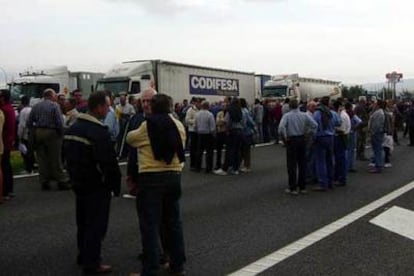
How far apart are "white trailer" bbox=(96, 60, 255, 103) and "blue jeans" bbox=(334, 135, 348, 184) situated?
1406 cm

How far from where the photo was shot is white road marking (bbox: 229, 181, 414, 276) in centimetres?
633

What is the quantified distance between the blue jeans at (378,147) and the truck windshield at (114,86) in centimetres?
1433

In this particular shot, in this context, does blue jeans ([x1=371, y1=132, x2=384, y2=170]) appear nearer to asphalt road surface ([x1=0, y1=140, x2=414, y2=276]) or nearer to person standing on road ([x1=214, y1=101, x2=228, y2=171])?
asphalt road surface ([x1=0, y1=140, x2=414, y2=276])

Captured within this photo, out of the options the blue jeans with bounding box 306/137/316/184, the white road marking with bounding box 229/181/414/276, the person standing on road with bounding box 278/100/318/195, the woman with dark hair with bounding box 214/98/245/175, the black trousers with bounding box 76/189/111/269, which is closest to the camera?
the black trousers with bounding box 76/189/111/269

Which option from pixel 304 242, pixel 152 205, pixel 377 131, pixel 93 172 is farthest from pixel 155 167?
pixel 377 131

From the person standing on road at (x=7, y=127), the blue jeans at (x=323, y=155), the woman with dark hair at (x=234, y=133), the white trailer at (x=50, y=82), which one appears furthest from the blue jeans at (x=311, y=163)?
the white trailer at (x=50, y=82)

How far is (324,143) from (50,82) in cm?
1991

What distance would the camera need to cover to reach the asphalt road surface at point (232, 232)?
6453mm

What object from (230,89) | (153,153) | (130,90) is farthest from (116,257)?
(230,89)

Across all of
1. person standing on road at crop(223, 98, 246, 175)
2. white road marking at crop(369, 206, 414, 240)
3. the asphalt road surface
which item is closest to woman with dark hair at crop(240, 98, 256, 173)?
person standing on road at crop(223, 98, 246, 175)

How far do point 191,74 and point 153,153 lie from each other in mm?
25772

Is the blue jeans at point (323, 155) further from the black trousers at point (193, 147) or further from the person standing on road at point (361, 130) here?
the person standing on road at point (361, 130)

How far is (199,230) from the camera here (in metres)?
8.17

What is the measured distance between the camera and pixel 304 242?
7.52 meters
